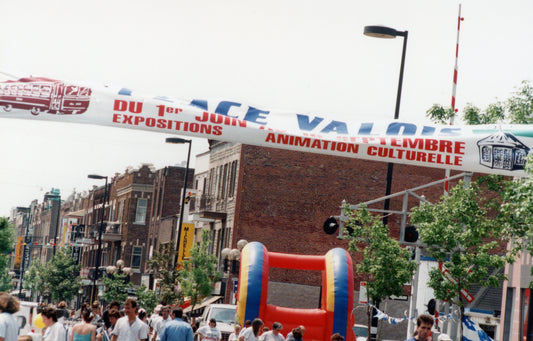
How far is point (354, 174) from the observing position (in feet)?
173

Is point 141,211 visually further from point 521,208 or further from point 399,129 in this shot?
point 399,129

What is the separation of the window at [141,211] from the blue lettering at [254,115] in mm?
72786

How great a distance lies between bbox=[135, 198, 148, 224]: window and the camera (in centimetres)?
8447

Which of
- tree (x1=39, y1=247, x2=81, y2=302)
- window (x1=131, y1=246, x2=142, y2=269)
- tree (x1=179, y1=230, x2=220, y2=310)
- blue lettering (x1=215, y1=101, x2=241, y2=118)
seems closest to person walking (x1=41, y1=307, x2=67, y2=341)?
blue lettering (x1=215, y1=101, x2=241, y2=118)

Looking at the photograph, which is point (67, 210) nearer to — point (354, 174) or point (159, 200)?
point (159, 200)

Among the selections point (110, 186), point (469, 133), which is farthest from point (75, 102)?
point (110, 186)

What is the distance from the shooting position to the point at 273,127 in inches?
479

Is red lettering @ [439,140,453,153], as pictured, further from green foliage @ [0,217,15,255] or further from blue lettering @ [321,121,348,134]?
green foliage @ [0,217,15,255]

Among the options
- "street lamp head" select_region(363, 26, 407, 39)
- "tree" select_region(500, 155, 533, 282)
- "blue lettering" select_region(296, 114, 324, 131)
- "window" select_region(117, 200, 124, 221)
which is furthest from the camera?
"window" select_region(117, 200, 124, 221)

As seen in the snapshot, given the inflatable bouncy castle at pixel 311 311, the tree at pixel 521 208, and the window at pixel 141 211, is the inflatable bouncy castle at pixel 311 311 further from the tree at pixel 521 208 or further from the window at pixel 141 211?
the window at pixel 141 211

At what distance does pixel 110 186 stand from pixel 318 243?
45.0 m

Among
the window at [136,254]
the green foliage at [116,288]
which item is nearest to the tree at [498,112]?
the green foliage at [116,288]

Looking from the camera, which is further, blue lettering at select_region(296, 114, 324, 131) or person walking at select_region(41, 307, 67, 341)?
person walking at select_region(41, 307, 67, 341)

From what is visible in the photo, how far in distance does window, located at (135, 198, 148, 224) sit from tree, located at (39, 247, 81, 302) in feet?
32.2
